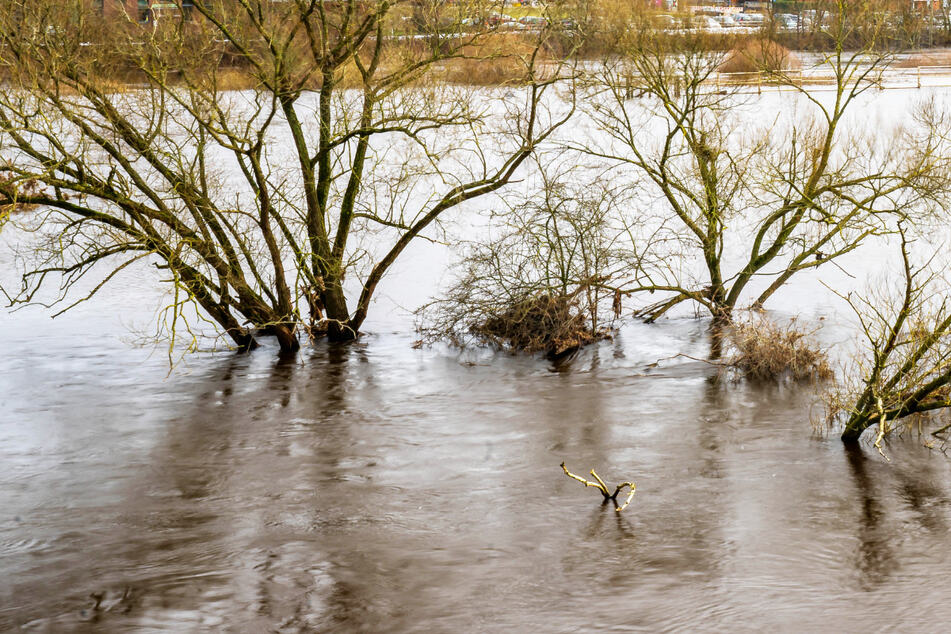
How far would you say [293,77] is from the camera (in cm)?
2652

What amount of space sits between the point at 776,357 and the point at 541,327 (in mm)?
5928

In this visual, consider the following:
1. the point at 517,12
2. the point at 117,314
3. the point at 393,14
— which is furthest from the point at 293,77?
the point at 117,314

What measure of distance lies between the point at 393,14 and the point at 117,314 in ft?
44.8

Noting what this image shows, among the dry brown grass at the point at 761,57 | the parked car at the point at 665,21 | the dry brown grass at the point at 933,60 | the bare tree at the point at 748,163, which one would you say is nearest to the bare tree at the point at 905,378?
the bare tree at the point at 748,163

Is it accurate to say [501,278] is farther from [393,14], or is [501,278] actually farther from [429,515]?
[429,515]

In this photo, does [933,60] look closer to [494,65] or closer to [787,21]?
[787,21]

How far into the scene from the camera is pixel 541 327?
27.1m

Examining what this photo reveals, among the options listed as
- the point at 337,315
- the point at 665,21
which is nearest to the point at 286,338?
the point at 337,315

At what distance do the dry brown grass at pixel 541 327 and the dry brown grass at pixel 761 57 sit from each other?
316 inches

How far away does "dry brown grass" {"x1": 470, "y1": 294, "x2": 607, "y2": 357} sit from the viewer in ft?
87.9

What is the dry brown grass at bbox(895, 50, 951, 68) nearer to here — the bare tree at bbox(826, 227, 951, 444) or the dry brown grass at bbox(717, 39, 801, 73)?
the dry brown grass at bbox(717, 39, 801, 73)

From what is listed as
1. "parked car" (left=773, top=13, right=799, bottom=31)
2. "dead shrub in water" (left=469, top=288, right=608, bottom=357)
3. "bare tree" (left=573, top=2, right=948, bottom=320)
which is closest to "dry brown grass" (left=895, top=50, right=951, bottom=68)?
"parked car" (left=773, top=13, right=799, bottom=31)

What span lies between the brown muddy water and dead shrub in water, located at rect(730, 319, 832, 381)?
2.76ft

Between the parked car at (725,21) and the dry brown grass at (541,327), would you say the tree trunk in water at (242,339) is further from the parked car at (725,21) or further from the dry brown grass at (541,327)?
the parked car at (725,21)
